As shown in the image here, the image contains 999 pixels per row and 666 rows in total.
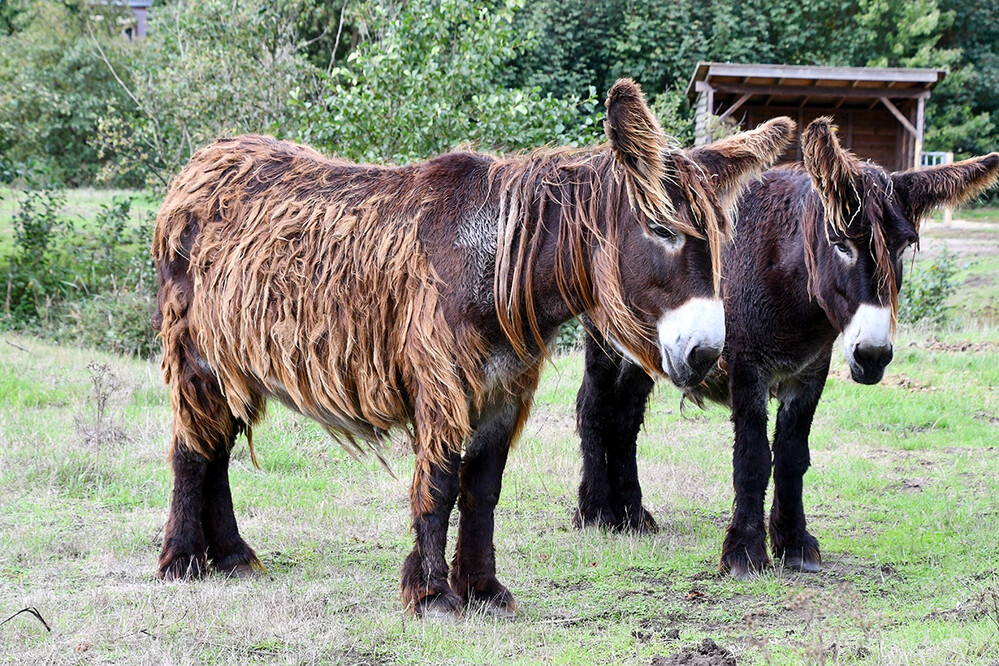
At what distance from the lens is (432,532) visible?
13.3ft

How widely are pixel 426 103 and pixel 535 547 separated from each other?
6434 millimetres

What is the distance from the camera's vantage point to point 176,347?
4.86m

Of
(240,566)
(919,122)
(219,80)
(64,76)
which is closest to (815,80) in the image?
(919,122)

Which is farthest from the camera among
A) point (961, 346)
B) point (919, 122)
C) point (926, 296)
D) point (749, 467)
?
point (919, 122)

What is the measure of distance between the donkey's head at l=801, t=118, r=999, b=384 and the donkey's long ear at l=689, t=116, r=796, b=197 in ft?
1.88

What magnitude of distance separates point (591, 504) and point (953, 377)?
16.9ft

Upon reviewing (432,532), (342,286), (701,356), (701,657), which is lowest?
(701,657)

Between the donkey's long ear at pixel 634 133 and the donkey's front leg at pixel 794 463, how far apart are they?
198 cm

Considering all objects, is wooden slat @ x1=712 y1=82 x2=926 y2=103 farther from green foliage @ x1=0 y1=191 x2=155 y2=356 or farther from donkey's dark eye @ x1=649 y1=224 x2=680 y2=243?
donkey's dark eye @ x1=649 y1=224 x2=680 y2=243

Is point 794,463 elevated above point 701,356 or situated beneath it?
situated beneath

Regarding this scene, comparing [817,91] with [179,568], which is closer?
[179,568]

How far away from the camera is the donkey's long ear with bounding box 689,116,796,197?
3908mm

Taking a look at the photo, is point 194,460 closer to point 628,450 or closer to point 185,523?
point 185,523

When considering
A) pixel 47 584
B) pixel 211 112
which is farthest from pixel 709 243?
pixel 211 112
